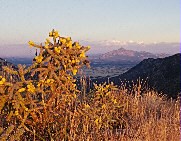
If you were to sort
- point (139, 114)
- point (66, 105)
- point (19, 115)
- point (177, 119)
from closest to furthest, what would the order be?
point (19, 115)
point (66, 105)
point (177, 119)
point (139, 114)

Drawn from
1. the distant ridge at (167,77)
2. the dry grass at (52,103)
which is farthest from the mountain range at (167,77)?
the dry grass at (52,103)

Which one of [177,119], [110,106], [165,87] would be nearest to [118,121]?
[110,106]

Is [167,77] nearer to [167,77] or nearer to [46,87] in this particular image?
[167,77]

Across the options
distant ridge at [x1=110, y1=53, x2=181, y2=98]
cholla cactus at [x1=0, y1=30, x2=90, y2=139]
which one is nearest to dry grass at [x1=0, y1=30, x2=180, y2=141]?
cholla cactus at [x1=0, y1=30, x2=90, y2=139]

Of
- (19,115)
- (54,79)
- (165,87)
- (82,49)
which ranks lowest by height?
(165,87)

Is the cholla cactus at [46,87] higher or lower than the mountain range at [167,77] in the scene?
higher

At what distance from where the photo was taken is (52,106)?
5.52 m

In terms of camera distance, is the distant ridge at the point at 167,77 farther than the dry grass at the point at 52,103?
Yes

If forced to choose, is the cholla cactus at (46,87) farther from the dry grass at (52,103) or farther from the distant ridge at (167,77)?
the distant ridge at (167,77)

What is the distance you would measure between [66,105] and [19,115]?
35.7 inches

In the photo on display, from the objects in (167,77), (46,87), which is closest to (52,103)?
(46,87)

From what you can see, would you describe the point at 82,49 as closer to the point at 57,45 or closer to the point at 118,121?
the point at 57,45

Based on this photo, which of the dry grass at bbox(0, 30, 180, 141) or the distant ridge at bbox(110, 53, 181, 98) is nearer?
the dry grass at bbox(0, 30, 180, 141)

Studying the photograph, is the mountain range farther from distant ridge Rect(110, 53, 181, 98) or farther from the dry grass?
the dry grass
